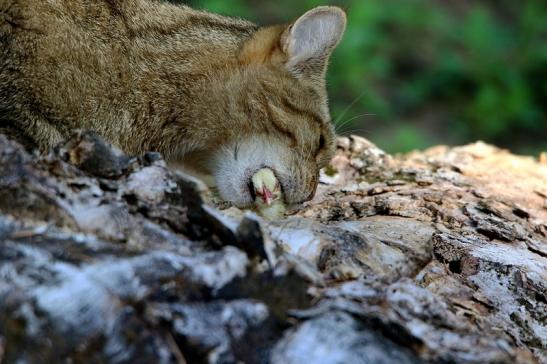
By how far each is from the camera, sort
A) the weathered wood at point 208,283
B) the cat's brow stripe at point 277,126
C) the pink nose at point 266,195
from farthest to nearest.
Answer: the cat's brow stripe at point 277,126
the pink nose at point 266,195
the weathered wood at point 208,283

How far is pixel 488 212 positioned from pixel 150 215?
1377 millimetres

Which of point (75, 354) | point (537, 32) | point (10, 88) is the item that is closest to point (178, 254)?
point (75, 354)

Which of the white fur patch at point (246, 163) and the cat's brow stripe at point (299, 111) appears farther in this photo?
the cat's brow stripe at point (299, 111)

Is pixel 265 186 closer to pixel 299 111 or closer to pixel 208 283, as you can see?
pixel 299 111

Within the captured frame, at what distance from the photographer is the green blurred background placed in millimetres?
5965

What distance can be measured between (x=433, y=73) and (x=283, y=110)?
381cm

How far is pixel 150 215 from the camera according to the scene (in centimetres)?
170

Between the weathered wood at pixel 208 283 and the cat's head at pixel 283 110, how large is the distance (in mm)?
691

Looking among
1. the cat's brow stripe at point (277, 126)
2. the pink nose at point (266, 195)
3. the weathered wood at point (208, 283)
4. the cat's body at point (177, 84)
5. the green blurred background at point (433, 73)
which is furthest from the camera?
the green blurred background at point (433, 73)

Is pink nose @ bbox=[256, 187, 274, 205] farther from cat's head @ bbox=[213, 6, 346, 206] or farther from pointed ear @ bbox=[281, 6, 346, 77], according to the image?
pointed ear @ bbox=[281, 6, 346, 77]

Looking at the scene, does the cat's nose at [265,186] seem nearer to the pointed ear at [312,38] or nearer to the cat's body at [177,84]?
the cat's body at [177,84]

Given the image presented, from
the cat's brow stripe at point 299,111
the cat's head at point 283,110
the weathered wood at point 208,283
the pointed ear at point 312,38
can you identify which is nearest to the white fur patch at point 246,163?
the cat's head at point 283,110

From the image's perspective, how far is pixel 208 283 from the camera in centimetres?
148

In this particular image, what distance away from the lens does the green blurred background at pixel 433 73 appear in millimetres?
5965
